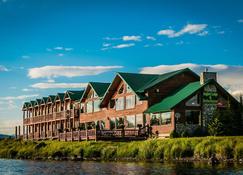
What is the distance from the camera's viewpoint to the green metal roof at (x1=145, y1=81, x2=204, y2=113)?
52.3m

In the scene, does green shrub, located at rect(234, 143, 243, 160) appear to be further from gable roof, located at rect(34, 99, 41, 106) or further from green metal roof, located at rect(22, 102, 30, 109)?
green metal roof, located at rect(22, 102, 30, 109)

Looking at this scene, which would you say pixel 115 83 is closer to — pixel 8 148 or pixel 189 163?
pixel 8 148

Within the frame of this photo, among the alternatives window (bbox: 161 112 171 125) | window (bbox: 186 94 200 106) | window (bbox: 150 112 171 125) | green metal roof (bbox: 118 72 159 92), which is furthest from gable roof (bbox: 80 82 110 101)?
window (bbox: 186 94 200 106)

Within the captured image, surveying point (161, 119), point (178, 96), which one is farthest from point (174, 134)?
point (178, 96)

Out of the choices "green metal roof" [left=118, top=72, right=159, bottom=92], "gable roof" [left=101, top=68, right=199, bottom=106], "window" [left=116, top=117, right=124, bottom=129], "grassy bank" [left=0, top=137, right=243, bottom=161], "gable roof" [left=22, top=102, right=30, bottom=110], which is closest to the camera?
"grassy bank" [left=0, top=137, right=243, bottom=161]

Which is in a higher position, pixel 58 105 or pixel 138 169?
pixel 58 105

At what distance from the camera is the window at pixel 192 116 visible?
2067 inches

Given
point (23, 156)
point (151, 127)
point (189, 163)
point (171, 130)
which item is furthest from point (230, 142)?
point (23, 156)

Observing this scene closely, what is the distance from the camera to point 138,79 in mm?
61031

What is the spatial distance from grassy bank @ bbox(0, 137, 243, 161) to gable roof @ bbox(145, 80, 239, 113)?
7295 millimetres

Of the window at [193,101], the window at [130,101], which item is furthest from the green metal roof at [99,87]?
the window at [193,101]

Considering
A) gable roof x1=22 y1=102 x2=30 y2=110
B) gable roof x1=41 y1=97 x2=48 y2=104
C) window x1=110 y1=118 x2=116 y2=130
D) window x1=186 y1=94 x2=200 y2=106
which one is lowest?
window x1=110 y1=118 x2=116 y2=130

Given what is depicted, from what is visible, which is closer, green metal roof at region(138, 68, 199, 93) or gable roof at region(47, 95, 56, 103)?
green metal roof at region(138, 68, 199, 93)

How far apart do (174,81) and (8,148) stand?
24.8m
